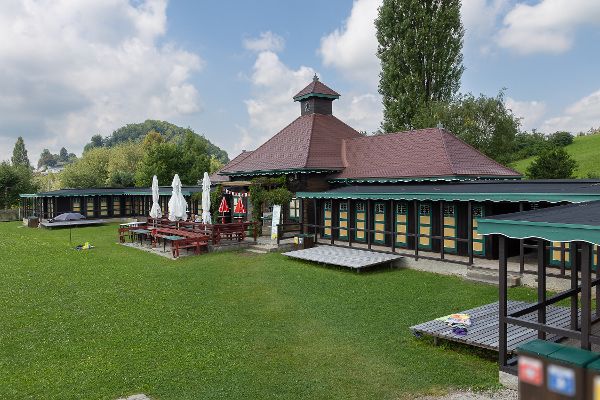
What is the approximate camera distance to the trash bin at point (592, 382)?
15.2ft

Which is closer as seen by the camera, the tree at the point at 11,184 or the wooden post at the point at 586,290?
the wooden post at the point at 586,290

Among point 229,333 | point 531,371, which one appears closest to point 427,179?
point 229,333

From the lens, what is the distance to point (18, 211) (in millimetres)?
44719

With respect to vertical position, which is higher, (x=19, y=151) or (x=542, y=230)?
(x=19, y=151)

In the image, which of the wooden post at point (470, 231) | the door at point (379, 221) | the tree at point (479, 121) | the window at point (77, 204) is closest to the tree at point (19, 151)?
the window at point (77, 204)

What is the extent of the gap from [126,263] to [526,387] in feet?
55.8

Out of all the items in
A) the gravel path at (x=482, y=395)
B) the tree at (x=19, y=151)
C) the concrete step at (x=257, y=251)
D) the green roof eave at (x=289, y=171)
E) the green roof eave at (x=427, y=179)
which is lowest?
the gravel path at (x=482, y=395)

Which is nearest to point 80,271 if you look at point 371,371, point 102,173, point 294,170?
point 294,170

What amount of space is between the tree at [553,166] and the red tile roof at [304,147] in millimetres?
13204

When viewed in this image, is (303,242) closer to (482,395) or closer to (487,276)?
(487,276)

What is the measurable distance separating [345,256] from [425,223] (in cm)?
360

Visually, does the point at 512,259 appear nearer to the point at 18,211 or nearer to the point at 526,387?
the point at 526,387

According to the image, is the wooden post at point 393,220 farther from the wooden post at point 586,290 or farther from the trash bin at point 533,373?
the trash bin at point 533,373

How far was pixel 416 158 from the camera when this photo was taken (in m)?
23.9
